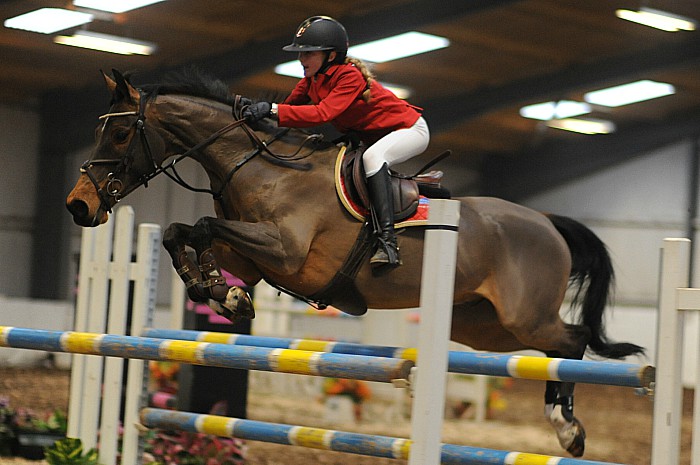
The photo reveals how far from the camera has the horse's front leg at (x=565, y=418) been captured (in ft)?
11.0

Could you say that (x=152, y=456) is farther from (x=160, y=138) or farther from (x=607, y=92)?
(x=607, y=92)

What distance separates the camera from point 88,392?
3705 mm

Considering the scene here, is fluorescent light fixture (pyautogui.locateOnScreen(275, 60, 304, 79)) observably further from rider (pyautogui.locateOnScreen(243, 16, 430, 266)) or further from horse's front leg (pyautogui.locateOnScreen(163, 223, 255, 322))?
horse's front leg (pyautogui.locateOnScreen(163, 223, 255, 322))

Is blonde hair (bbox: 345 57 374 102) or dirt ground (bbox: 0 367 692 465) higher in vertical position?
blonde hair (bbox: 345 57 374 102)

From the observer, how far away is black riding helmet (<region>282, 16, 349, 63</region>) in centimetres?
322

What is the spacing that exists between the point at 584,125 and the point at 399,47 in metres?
4.04

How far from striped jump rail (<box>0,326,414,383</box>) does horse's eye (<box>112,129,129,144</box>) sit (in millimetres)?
723

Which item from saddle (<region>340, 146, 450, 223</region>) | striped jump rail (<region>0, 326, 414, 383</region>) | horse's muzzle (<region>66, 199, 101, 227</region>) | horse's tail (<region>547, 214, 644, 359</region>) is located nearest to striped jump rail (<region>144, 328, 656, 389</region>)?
striped jump rail (<region>0, 326, 414, 383</region>)

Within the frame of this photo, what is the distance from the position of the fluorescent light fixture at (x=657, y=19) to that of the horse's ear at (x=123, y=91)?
6.17m

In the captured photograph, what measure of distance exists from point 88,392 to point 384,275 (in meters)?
1.23

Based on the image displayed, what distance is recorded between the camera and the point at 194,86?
3.48 metres

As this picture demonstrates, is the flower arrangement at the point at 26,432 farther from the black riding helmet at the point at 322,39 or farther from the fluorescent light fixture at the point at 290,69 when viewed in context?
the fluorescent light fixture at the point at 290,69

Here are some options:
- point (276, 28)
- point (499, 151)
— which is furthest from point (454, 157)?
point (276, 28)

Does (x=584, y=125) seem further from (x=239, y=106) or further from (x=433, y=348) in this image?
(x=433, y=348)
